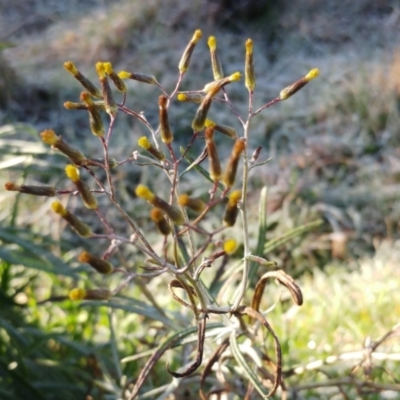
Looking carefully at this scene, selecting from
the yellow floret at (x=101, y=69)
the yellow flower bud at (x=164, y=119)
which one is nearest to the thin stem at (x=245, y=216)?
the yellow flower bud at (x=164, y=119)

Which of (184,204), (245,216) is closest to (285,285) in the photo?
(245,216)

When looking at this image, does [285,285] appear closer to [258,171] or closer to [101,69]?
[101,69]

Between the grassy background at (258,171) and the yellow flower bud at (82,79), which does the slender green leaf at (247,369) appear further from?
the yellow flower bud at (82,79)

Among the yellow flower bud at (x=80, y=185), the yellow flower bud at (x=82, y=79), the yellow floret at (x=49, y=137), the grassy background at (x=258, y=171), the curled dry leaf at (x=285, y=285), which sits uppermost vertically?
the yellow flower bud at (x=82, y=79)

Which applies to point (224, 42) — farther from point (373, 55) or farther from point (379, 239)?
point (379, 239)

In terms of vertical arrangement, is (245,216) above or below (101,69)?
below

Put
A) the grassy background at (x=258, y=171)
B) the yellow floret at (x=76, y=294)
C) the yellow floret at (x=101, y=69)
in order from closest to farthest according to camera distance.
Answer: the yellow floret at (x=76, y=294) < the yellow floret at (x=101, y=69) < the grassy background at (x=258, y=171)

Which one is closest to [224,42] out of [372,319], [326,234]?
[326,234]

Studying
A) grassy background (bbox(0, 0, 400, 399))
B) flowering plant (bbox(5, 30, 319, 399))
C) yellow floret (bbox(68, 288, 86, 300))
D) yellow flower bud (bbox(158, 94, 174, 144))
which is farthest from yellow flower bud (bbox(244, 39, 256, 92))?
grassy background (bbox(0, 0, 400, 399))
